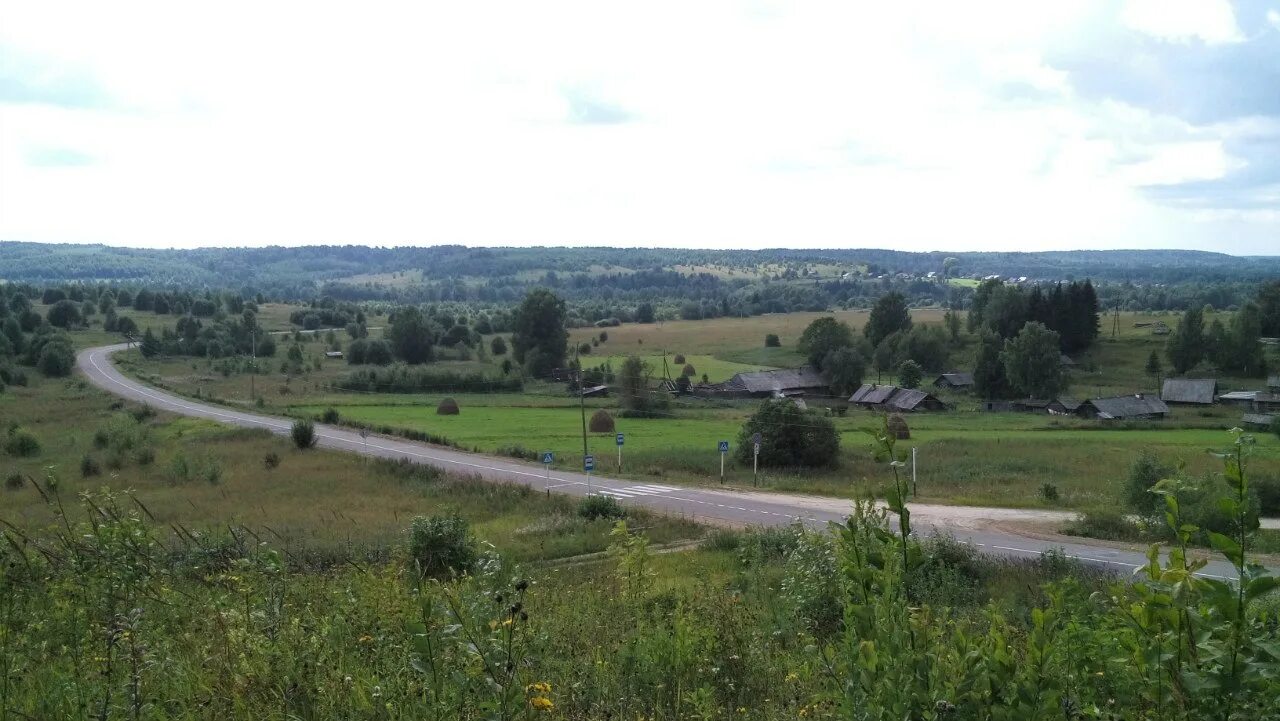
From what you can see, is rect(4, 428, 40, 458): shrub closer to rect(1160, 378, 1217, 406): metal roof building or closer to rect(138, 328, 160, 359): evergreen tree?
rect(138, 328, 160, 359): evergreen tree

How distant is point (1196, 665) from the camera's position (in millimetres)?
3266

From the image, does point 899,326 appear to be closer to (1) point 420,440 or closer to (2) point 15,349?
(1) point 420,440

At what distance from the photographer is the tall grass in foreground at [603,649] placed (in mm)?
3229

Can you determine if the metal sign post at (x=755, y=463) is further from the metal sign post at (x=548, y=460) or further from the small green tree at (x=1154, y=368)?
the small green tree at (x=1154, y=368)

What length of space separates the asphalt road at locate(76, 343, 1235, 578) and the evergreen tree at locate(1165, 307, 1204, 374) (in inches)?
2731

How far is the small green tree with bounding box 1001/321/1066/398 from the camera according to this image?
82000mm

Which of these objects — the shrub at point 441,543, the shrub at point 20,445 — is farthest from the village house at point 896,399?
the shrub at point 441,543

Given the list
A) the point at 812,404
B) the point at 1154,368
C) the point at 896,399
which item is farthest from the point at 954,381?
the point at 1154,368

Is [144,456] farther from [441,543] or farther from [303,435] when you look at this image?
[441,543]

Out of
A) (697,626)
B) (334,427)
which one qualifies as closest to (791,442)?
(334,427)

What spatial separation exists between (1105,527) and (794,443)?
20.6m

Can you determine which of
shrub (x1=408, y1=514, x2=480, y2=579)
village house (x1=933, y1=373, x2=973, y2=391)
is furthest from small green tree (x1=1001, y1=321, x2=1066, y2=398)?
shrub (x1=408, y1=514, x2=480, y2=579)

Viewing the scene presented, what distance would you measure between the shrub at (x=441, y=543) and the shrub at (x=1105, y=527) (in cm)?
1895

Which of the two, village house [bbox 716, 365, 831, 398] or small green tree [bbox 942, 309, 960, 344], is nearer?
village house [bbox 716, 365, 831, 398]
